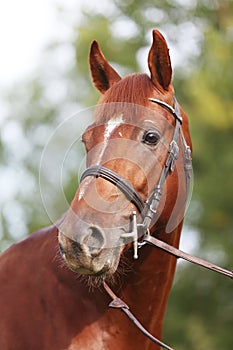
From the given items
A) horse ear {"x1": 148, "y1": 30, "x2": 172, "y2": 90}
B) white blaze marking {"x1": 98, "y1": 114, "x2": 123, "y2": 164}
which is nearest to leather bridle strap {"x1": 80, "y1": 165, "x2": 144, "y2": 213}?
white blaze marking {"x1": 98, "y1": 114, "x2": 123, "y2": 164}

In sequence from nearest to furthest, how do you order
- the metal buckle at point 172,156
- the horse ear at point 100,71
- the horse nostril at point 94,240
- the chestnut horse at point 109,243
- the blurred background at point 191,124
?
the horse nostril at point 94,240
the chestnut horse at point 109,243
the metal buckle at point 172,156
the horse ear at point 100,71
the blurred background at point 191,124

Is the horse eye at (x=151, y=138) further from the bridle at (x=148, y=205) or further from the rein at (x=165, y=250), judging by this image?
the rein at (x=165, y=250)

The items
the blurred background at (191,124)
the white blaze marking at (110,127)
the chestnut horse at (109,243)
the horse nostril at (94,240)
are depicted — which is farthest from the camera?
the blurred background at (191,124)

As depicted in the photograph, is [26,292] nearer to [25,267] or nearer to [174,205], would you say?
[25,267]

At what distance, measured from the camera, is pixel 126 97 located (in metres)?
4.31

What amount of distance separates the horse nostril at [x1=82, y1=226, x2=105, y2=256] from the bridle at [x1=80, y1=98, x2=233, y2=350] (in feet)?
0.60

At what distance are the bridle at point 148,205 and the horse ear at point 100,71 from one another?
0.51 meters

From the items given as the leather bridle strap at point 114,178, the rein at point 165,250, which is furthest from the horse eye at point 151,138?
the rein at point 165,250

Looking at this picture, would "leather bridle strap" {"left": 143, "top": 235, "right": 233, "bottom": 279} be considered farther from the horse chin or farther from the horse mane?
the horse mane

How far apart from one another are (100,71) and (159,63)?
526 mm

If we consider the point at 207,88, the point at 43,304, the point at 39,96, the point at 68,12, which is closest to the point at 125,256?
the point at 43,304

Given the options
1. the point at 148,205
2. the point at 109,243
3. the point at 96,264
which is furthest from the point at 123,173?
the point at 96,264

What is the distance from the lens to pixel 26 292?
4711mm

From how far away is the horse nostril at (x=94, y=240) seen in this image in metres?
3.82
